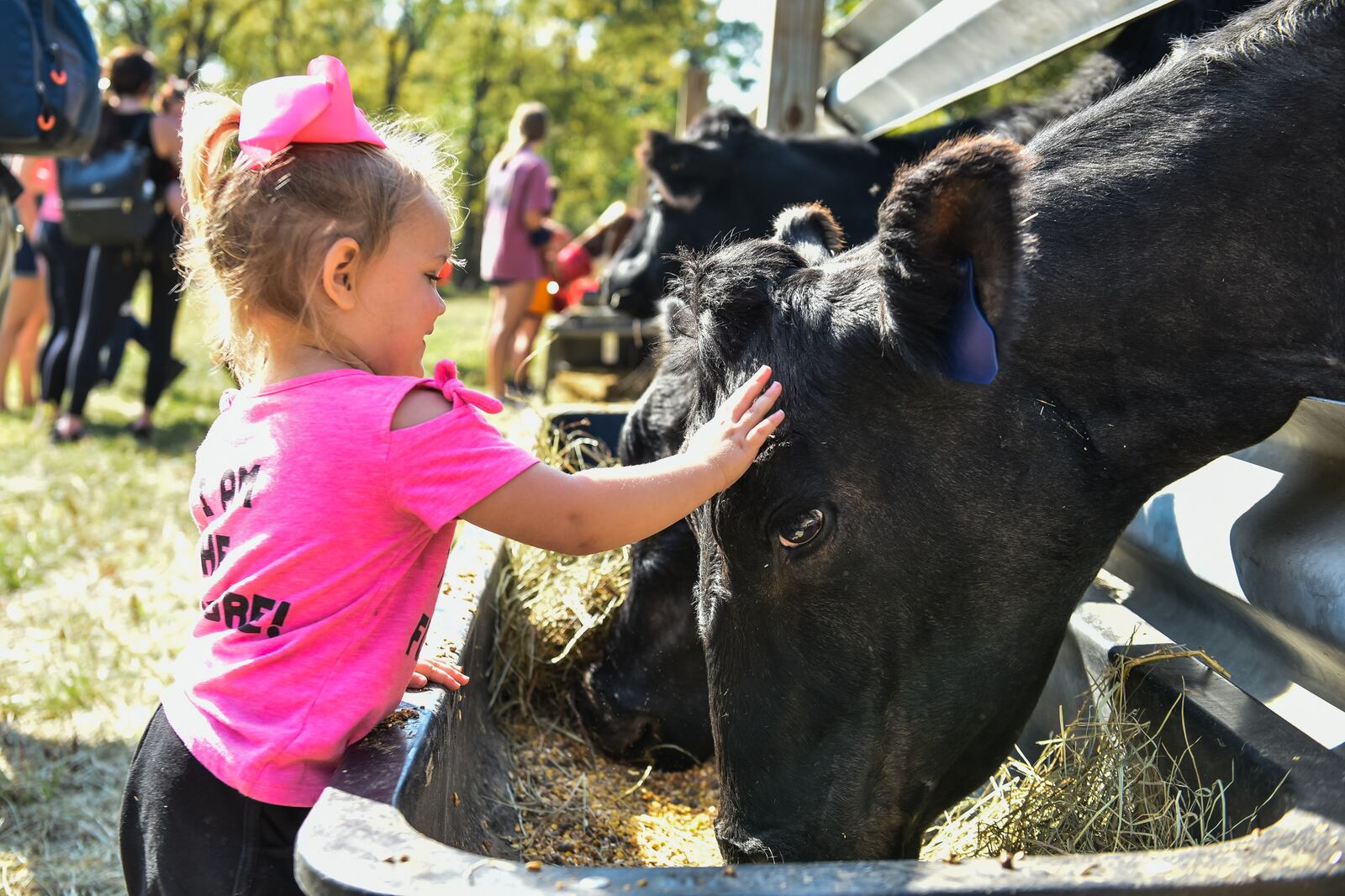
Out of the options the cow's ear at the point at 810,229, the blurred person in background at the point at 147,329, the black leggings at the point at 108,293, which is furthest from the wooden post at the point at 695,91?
the cow's ear at the point at 810,229

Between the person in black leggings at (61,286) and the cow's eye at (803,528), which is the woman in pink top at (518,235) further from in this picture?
the cow's eye at (803,528)

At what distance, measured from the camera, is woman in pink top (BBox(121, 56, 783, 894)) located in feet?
5.52

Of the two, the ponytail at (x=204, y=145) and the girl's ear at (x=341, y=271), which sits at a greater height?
the ponytail at (x=204, y=145)

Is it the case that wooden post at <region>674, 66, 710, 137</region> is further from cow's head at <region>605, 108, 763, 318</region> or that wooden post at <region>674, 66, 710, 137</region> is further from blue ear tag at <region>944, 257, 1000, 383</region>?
blue ear tag at <region>944, 257, 1000, 383</region>

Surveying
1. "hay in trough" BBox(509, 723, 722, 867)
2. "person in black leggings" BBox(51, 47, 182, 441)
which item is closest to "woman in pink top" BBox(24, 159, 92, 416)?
"person in black leggings" BBox(51, 47, 182, 441)

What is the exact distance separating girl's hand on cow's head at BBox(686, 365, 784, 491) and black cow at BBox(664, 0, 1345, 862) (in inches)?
2.9

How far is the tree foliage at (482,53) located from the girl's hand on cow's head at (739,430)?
110 feet

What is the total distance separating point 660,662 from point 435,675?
0.92 meters

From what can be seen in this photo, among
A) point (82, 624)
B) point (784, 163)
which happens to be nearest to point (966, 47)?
point (784, 163)

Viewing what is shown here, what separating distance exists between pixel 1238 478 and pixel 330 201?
73.5 inches

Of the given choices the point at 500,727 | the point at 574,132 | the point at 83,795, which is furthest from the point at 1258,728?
the point at 574,132

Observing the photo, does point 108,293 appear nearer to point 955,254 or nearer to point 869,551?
point 869,551

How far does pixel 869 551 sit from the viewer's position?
6.20 feet

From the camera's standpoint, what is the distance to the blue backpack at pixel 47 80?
3.52m
